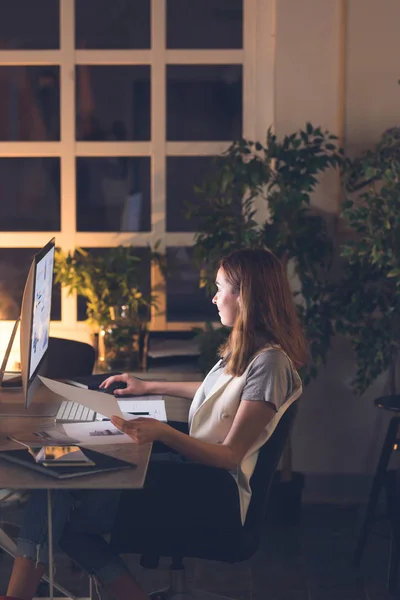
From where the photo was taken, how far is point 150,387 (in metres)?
2.97

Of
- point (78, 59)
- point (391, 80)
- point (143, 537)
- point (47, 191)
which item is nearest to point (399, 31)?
point (391, 80)

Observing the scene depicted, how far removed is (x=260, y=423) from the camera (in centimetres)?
230

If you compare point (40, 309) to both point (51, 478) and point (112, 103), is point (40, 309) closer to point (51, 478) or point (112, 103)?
point (51, 478)

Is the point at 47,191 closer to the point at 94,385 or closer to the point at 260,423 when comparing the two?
the point at 94,385

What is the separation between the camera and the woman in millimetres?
2268

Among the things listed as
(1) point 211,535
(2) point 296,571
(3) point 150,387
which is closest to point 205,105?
(3) point 150,387

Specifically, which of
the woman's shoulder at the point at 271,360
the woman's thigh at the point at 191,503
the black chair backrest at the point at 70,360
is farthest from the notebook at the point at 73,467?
the black chair backrest at the point at 70,360

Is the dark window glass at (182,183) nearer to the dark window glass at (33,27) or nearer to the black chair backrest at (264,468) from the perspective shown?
the dark window glass at (33,27)

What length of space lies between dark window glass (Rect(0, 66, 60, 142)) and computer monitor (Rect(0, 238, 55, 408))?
5.43 feet

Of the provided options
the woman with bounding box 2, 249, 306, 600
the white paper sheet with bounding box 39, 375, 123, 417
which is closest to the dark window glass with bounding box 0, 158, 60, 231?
the woman with bounding box 2, 249, 306, 600

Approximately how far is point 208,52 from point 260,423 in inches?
99.5

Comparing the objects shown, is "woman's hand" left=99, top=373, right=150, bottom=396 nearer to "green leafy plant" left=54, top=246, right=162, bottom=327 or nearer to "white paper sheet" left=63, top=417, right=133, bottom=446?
"white paper sheet" left=63, top=417, right=133, bottom=446

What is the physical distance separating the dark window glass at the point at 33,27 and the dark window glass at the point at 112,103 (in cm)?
22

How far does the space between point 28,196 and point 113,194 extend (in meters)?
0.43
